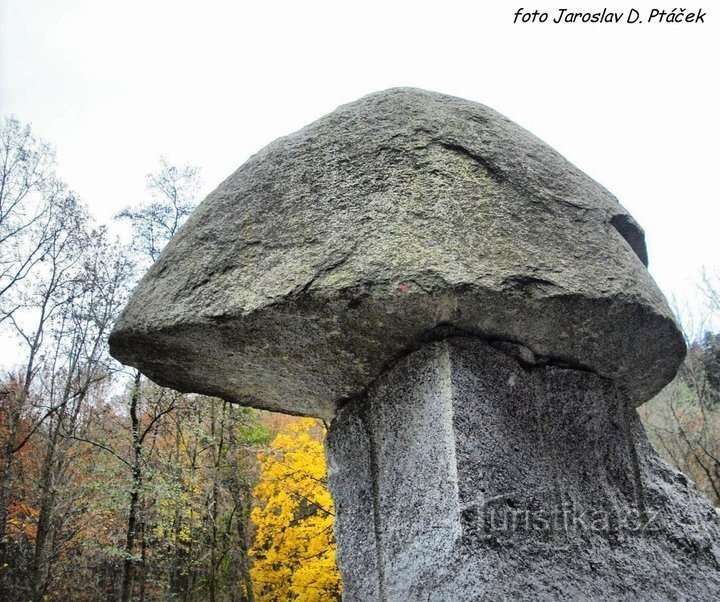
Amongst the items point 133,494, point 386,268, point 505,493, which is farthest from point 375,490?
point 133,494

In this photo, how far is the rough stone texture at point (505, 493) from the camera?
1.63 m

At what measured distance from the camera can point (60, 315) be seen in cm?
1041

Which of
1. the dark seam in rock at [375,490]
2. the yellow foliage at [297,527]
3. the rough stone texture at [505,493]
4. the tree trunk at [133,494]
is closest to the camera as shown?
the rough stone texture at [505,493]

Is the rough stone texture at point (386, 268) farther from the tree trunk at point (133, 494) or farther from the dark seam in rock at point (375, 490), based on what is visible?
the tree trunk at point (133, 494)

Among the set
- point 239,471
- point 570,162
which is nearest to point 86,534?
point 239,471

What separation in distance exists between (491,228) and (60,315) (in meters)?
10.4

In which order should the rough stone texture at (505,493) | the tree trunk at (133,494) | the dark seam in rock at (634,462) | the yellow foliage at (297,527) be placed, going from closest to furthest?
the rough stone texture at (505,493) < the dark seam in rock at (634,462) < the tree trunk at (133,494) < the yellow foliage at (297,527)

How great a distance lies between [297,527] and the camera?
32.6 feet

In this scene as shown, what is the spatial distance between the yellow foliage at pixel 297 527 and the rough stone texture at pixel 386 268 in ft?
25.6

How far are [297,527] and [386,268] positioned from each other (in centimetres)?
925

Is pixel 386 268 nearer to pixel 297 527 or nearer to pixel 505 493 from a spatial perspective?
pixel 505 493

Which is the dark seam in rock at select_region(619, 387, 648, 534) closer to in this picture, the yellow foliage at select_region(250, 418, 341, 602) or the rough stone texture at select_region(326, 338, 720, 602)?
the rough stone texture at select_region(326, 338, 720, 602)

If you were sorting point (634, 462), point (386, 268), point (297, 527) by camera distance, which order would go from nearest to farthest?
1. point (386, 268)
2. point (634, 462)
3. point (297, 527)

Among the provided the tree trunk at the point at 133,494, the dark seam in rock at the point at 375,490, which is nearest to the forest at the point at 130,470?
the tree trunk at the point at 133,494
